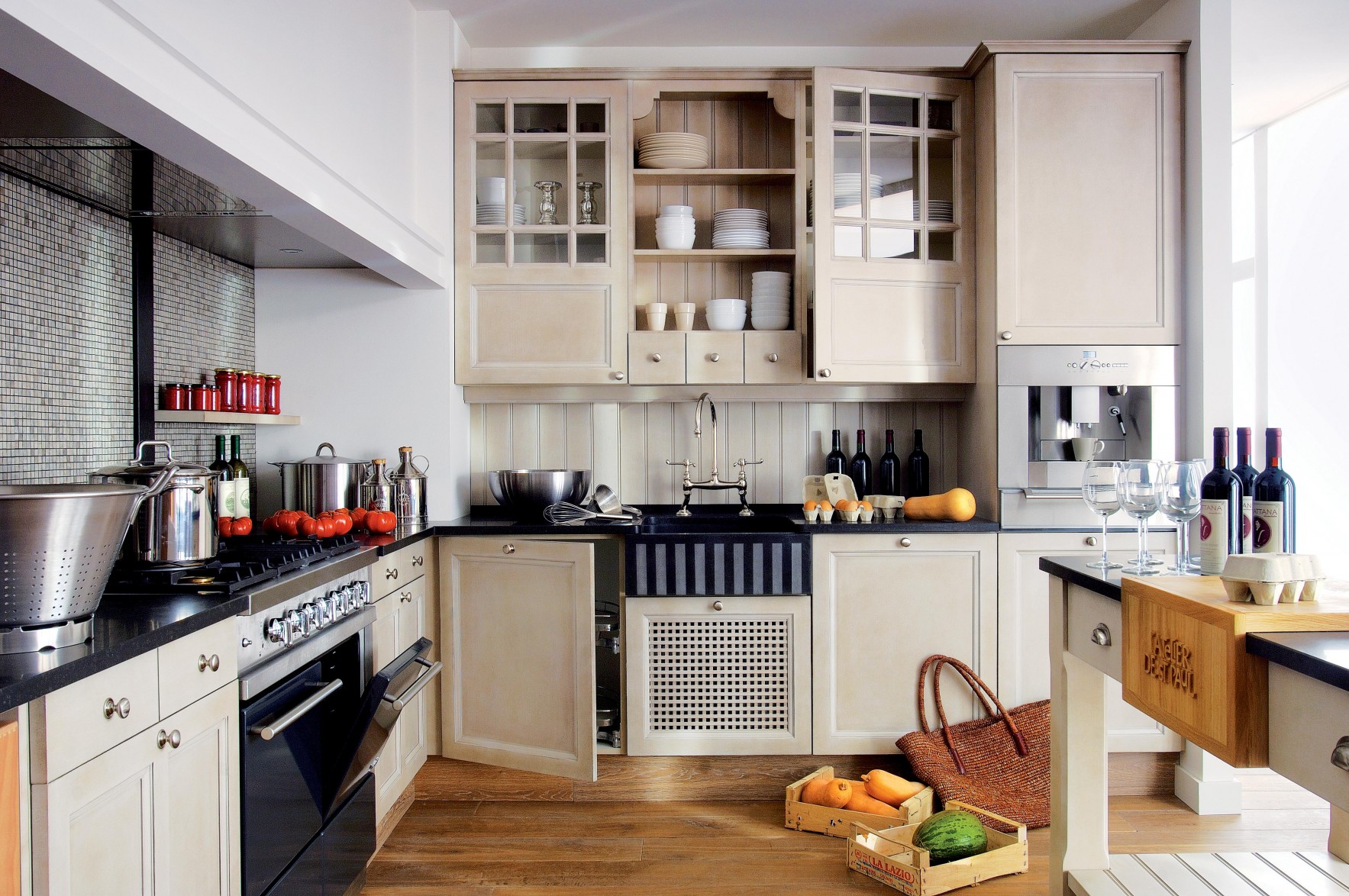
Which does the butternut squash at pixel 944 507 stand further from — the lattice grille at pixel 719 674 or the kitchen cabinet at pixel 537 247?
the kitchen cabinet at pixel 537 247

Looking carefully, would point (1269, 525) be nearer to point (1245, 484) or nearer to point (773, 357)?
point (1245, 484)

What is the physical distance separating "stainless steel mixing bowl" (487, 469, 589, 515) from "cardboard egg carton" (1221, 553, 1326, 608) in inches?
84.7

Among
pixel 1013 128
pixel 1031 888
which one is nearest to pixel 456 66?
pixel 1013 128

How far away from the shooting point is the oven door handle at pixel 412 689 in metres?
2.02

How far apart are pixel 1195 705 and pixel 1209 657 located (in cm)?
8

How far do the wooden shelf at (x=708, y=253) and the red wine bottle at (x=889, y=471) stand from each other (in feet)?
2.58

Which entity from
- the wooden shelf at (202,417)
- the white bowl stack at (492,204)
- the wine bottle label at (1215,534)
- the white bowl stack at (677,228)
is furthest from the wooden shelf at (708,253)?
the wine bottle label at (1215,534)


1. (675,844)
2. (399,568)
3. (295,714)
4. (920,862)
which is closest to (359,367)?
(399,568)

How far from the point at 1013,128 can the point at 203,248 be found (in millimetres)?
2649

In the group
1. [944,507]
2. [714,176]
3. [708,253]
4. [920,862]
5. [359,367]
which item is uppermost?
[714,176]

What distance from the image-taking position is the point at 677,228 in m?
3.20

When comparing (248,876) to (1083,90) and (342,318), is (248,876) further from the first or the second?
(1083,90)

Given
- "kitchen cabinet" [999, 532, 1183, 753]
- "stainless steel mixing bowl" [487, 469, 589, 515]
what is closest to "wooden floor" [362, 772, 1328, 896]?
"kitchen cabinet" [999, 532, 1183, 753]

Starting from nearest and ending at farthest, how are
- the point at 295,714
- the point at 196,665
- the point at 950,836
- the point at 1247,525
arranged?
1. the point at 196,665
2. the point at 1247,525
3. the point at 295,714
4. the point at 950,836
